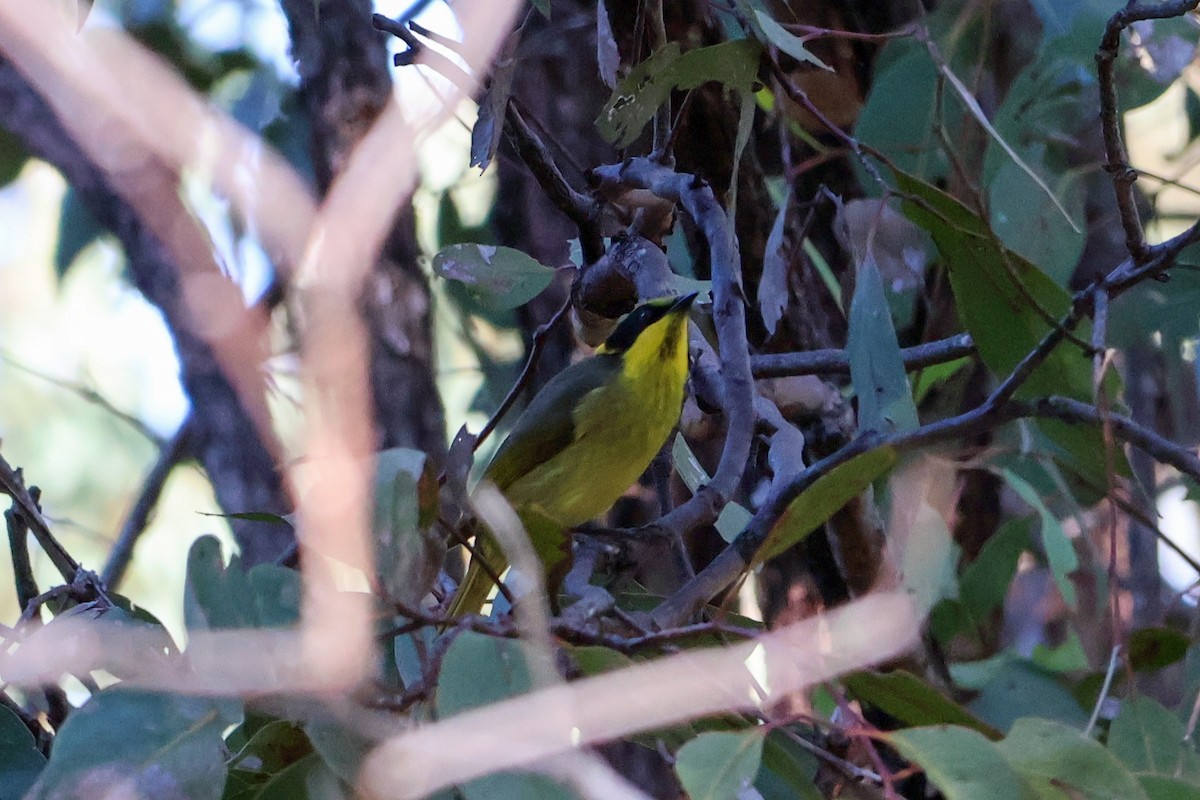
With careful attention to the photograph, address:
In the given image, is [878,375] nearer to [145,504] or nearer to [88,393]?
[145,504]

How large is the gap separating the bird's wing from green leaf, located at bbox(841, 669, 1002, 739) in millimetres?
1260

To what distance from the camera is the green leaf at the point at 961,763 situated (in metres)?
0.99

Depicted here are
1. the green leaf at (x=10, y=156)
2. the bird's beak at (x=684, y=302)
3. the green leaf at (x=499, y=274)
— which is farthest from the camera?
the green leaf at (x=10, y=156)

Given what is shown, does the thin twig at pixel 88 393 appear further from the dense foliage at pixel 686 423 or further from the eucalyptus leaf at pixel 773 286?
the eucalyptus leaf at pixel 773 286

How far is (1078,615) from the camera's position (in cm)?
370

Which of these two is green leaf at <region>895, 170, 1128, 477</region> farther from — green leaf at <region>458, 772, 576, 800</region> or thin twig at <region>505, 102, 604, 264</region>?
green leaf at <region>458, 772, 576, 800</region>

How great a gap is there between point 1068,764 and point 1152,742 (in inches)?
14.3

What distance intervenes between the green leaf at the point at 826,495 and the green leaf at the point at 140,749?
55 centimetres

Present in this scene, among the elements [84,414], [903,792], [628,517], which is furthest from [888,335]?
[84,414]

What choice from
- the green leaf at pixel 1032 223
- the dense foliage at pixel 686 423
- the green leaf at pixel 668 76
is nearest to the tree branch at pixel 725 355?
the dense foliage at pixel 686 423

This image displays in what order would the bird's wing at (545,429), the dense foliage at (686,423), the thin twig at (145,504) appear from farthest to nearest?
the thin twig at (145,504)
the bird's wing at (545,429)
the dense foliage at (686,423)

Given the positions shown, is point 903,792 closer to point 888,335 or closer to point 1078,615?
point 888,335

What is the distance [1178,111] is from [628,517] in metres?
2.36

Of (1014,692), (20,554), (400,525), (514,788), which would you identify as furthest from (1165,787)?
(20,554)
